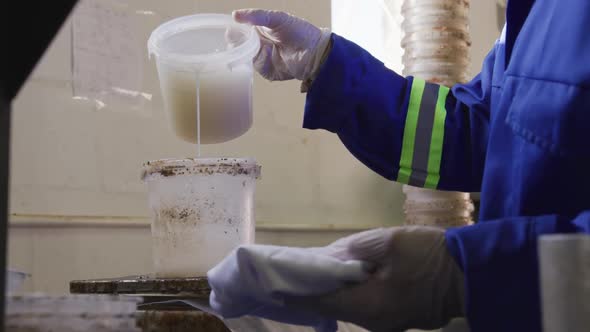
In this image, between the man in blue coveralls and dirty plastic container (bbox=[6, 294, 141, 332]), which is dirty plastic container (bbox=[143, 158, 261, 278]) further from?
dirty plastic container (bbox=[6, 294, 141, 332])

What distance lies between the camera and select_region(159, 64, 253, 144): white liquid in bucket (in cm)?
143

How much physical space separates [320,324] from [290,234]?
1.34 metres

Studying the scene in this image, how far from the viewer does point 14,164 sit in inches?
67.1

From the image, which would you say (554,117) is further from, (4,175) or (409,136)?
(4,175)

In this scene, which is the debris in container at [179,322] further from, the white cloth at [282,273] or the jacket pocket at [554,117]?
the jacket pocket at [554,117]

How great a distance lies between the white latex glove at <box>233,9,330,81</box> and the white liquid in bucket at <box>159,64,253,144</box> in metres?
0.10

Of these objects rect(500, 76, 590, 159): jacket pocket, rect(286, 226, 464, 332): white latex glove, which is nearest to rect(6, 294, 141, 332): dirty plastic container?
rect(286, 226, 464, 332): white latex glove

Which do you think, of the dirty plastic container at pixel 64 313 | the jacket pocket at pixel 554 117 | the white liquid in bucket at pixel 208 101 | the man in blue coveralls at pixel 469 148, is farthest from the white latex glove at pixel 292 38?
the dirty plastic container at pixel 64 313

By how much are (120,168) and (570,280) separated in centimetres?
152

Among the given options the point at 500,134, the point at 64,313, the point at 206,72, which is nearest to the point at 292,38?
the point at 206,72

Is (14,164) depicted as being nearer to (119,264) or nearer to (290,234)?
(119,264)

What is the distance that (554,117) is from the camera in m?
1.07

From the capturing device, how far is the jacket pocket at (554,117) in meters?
Answer: 1.05

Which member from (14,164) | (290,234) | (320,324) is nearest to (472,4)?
(290,234)
